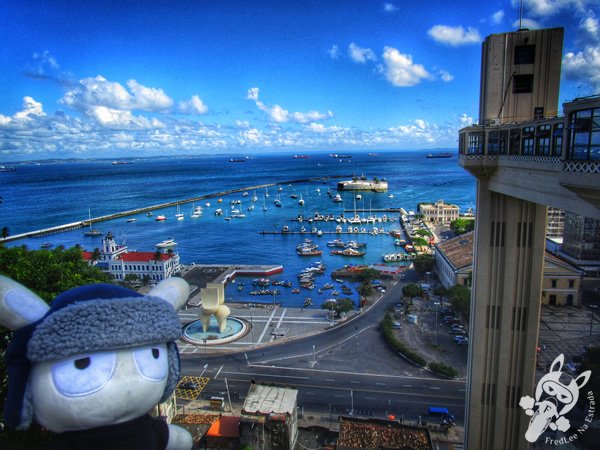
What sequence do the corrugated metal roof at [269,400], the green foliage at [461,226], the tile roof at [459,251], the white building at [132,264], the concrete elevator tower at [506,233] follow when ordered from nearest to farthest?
1. the concrete elevator tower at [506,233]
2. the corrugated metal roof at [269,400]
3. the tile roof at [459,251]
4. the white building at [132,264]
5. the green foliage at [461,226]

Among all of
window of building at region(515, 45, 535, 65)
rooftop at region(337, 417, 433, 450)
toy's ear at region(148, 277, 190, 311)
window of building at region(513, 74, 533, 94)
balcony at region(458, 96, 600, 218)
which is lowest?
rooftop at region(337, 417, 433, 450)

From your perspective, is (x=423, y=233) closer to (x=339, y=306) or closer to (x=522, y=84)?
(x=339, y=306)

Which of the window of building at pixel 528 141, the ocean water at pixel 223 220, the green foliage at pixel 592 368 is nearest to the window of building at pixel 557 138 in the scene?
the window of building at pixel 528 141

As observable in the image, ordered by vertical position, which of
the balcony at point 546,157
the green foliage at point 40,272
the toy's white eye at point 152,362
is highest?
the balcony at point 546,157

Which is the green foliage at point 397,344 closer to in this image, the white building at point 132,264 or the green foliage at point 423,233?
the white building at point 132,264

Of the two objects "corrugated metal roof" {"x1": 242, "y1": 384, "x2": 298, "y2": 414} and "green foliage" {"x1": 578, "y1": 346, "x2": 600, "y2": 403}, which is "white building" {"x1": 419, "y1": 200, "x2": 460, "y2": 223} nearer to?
"green foliage" {"x1": 578, "y1": 346, "x2": 600, "y2": 403}

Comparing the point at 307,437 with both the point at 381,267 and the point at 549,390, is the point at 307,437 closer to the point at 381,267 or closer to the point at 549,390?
the point at 549,390

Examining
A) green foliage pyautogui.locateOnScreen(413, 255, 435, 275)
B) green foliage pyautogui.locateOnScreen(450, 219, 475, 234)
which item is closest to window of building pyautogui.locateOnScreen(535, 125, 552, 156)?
green foliage pyautogui.locateOnScreen(413, 255, 435, 275)
